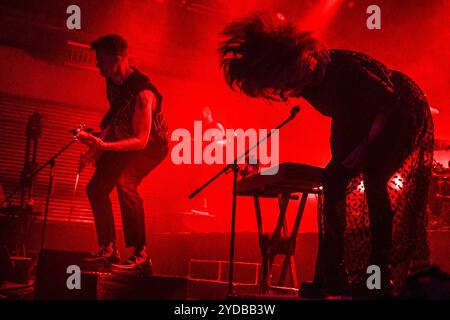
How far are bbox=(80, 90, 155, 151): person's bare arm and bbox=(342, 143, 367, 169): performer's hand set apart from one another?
195 cm

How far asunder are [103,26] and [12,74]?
75.7 inches

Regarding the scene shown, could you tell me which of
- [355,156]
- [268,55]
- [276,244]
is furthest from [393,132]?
[276,244]

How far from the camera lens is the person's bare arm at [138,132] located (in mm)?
4141

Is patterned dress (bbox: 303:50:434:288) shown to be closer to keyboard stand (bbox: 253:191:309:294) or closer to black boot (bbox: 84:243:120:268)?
keyboard stand (bbox: 253:191:309:294)

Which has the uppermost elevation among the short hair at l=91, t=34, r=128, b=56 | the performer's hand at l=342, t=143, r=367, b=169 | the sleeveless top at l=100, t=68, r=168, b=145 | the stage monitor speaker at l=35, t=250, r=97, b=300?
the short hair at l=91, t=34, r=128, b=56

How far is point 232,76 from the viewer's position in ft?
9.33

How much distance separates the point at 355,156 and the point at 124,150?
2.11 metres

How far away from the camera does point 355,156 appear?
2746 mm

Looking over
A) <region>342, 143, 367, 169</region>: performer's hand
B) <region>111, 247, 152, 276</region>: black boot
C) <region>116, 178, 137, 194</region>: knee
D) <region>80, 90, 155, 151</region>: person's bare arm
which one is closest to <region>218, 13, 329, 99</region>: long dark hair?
<region>342, 143, 367, 169</region>: performer's hand

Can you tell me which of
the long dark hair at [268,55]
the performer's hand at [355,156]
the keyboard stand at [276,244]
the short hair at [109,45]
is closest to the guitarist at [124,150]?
the short hair at [109,45]

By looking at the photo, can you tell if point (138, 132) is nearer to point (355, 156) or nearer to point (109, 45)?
point (109, 45)

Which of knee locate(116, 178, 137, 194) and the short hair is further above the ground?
the short hair

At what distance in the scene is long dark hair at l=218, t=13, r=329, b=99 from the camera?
109 inches
